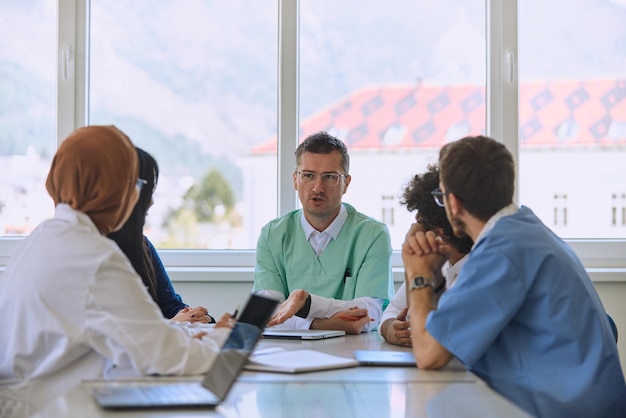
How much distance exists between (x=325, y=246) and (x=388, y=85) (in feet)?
3.76

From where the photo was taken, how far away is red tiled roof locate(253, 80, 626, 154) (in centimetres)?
392

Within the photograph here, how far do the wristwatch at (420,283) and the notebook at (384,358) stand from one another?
0.18 metres

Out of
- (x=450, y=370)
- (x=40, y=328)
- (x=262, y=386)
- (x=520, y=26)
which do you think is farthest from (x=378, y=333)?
(x=520, y=26)

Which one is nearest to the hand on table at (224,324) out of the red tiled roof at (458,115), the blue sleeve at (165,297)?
the blue sleeve at (165,297)

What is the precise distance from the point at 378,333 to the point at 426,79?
163cm

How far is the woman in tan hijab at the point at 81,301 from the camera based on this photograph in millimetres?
1650

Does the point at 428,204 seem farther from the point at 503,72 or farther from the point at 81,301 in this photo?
the point at 503,72

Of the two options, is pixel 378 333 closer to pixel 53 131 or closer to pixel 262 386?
pixel 262 386

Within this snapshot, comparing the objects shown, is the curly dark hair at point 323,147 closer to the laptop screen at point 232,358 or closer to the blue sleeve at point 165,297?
the blue sleeve at point 165,297

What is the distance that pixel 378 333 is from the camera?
2730 mm

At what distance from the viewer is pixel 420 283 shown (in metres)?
2.12

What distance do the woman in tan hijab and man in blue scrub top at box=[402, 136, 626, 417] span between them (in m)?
0.54

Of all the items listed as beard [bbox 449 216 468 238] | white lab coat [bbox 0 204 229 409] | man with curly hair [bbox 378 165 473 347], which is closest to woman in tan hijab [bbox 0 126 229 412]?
white lab coat [bbox 0 204 229 409]

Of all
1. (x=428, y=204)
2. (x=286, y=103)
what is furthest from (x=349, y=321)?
(x=286, y=103)
